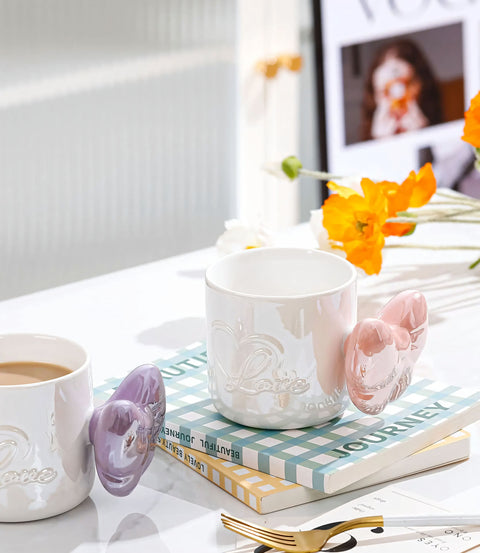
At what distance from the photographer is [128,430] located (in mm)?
605

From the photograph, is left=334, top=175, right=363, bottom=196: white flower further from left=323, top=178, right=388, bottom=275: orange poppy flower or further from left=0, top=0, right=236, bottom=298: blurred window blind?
left=0, top=0, right=236, bottom=298: blurred window blind

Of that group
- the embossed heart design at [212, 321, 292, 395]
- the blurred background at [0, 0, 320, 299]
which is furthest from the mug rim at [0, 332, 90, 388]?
the blurred background at [0, 0, 320, 299]

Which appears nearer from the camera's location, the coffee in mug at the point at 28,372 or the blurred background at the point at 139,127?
the coffee in mug at the point at 28,372

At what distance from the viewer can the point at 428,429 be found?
26.8 inches

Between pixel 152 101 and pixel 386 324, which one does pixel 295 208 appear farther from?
pixel 386 324

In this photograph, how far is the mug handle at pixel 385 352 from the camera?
2.16 ft

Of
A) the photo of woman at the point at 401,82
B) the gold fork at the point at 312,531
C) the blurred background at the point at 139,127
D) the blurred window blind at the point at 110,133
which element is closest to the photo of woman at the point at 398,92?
the photo of woman at the point at 401,82

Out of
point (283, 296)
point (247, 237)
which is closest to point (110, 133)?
point (247, 237)

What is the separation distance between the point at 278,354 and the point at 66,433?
161 mm

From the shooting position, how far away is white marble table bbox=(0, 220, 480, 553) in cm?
61

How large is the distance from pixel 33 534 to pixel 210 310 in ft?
0.67

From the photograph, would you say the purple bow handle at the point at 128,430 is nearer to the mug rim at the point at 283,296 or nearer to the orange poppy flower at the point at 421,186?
the mug rim at the point at 283,296

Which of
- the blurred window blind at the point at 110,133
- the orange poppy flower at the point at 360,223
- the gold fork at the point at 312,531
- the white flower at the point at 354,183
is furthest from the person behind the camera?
the blurred window blind at the point at 110,133

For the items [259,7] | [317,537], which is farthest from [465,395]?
[259,7]
